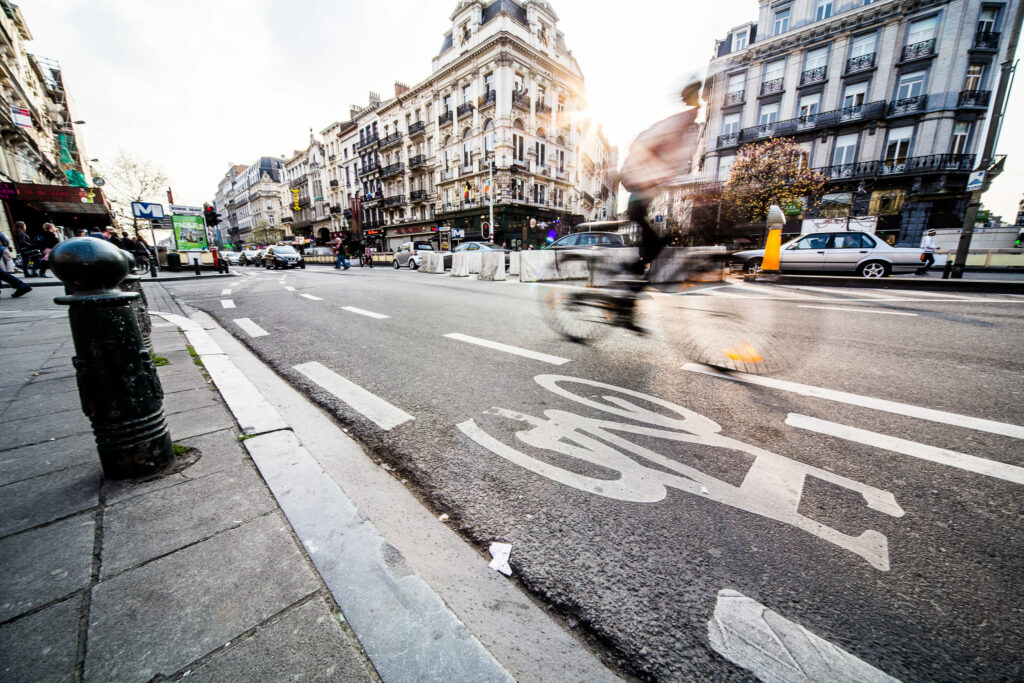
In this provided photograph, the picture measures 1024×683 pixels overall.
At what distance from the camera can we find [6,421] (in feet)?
7.78

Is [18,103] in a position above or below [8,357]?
above

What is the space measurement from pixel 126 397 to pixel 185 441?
480 mm

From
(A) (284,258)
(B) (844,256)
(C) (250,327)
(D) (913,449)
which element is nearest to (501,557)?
(D) (913,449)

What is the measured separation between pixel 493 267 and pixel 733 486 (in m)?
12.4

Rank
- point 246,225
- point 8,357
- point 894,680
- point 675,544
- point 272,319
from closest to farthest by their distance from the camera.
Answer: point 894,680 < point 675,544 < point 8,357 < point 272,319 < point 246,225

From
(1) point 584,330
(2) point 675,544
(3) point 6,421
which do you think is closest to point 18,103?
(3) point 6,421

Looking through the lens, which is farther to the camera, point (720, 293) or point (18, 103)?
point (18, 103)

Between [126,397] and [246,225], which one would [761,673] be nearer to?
[126,397]

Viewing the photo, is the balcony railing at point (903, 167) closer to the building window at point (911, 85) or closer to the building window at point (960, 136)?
the building window at point (960, 136)

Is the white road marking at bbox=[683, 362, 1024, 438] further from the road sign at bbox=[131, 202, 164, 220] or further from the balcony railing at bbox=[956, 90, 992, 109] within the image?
the balcony railing at bbox=[956, 90, 992, 109]

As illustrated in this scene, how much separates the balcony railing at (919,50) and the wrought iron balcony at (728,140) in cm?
1002

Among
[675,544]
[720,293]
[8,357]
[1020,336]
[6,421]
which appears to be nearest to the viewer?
[675,544]

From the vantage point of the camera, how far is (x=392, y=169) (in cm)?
4500

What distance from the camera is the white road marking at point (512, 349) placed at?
3682 millimetres
